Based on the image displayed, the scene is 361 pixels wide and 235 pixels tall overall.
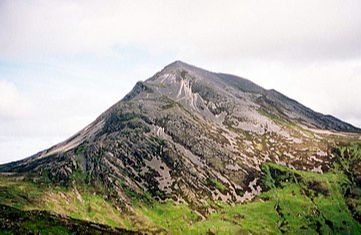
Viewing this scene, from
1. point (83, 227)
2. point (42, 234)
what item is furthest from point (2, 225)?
point (83, 227)

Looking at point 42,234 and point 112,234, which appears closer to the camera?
point 42,234

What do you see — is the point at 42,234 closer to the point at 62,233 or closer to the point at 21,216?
the point at 62,233

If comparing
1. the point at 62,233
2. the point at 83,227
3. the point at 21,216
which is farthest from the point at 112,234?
the point at 21,216

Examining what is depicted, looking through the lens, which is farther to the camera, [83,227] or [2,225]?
[83,227]

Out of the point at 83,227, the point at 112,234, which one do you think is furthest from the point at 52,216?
the point at 112,234

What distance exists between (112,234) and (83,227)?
1372 cm

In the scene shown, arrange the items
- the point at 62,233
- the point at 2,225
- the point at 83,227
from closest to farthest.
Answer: the point at 2,225
the point at 62,233
the point at 83,227

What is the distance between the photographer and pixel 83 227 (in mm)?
189000

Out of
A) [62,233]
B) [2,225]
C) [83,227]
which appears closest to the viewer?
[2,225]

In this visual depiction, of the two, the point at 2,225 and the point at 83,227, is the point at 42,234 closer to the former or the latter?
the point at 2,225

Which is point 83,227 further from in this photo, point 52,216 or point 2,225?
point 2,225

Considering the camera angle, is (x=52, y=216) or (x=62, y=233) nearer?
(x=62, y=233)

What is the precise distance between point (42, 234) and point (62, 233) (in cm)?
985

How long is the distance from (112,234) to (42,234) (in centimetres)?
3685
